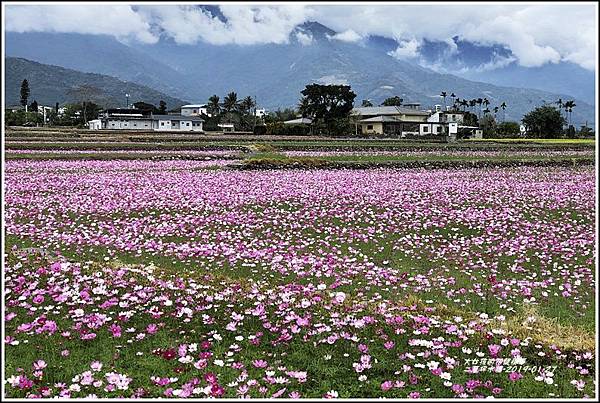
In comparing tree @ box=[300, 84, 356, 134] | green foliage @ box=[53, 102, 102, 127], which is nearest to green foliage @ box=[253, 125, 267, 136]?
tree @ box=[300, 84, 356, 134]

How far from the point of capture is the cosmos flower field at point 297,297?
15.4ft

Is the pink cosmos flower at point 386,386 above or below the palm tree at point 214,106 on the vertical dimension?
below

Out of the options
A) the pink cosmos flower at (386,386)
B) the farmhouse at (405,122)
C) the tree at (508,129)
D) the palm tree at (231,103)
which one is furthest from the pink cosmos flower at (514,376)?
the palm tree at (231,103)

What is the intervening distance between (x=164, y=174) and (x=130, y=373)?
713 inches

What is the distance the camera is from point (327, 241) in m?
10.7

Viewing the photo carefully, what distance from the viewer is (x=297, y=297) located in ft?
22.1

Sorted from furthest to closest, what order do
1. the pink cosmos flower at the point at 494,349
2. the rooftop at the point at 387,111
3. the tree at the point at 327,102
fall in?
the rooftop at the point at 387,111 → the tree at the point at 327,102 → the pink cosmos flower at the point at 494,349

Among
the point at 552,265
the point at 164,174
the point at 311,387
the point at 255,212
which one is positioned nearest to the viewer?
the point at 311,387

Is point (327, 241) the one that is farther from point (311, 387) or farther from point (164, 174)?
point (164, 174)

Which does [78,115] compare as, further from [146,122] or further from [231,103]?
[231,103]

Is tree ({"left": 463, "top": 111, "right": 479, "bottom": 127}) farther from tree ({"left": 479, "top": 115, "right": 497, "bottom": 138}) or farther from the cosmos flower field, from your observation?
the cosmos flower field

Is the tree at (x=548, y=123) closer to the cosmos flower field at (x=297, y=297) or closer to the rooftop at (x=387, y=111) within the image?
the rooftop at (x=387, y=111)

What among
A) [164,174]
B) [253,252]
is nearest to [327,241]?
[253,252]

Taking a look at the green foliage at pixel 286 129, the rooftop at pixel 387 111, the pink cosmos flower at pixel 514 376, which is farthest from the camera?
the rooftop at pixel 387 111
